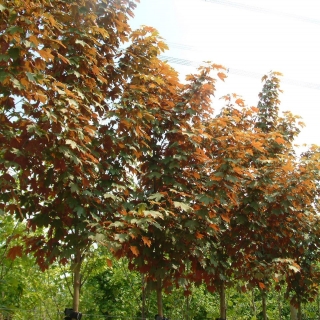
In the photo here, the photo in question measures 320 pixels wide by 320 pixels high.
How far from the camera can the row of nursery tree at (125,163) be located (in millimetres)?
3328

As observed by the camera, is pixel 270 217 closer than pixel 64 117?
No

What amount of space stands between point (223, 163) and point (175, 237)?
100 cm

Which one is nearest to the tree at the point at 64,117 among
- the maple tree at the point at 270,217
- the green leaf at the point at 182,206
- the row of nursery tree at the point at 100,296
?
the green leaf at the point at 182,206

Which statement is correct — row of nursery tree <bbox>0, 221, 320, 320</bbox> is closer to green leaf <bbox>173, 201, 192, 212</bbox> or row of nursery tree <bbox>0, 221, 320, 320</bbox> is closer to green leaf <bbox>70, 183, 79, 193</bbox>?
green leaf <bbox>173, 201, 192, 212</bbox>

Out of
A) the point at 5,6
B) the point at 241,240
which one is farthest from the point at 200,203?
the point at 5,6

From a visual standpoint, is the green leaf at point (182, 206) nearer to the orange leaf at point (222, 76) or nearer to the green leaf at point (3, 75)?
the orange leaf at point (222, 76)

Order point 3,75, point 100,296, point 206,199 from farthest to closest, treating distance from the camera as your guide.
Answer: point 100,296 < point 206,199 < point 3,75

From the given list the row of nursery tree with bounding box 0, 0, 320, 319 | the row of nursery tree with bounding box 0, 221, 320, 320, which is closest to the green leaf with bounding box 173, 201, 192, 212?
the row of nursery tree with bounding box 0, 0, 320, 319

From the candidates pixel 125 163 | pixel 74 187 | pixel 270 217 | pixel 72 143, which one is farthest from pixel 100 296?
pixel 72 143

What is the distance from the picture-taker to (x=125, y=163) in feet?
14.5

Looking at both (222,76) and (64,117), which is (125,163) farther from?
(222,76)

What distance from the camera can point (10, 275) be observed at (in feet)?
36.3

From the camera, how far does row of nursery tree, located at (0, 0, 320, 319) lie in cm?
333

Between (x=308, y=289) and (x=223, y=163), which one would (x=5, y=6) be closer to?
(x=223, y=163)
